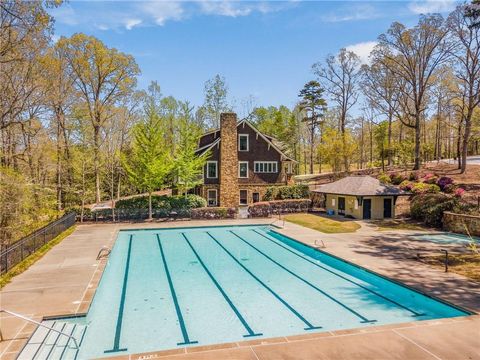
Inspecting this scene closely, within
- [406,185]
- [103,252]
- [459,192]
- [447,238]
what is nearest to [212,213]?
[103,252]

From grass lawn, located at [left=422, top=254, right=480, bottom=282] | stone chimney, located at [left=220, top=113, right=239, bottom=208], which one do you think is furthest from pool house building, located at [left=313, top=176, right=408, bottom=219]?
grass lawn, located at [left=422, top=254, right=480, bottom=282]

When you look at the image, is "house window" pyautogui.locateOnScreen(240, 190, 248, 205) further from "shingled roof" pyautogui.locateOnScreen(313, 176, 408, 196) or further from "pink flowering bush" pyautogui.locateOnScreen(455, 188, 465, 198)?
"pink flowering bush" pyautogui.locateOnScreen(455, 188, 465, 198)

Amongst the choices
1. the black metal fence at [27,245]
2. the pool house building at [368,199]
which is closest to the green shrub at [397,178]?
the pool house building at [368,199]

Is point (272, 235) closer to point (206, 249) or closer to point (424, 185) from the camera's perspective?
point (206, 249)

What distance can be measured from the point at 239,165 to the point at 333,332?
2955cm

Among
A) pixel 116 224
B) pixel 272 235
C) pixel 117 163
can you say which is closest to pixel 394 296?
pixel 272 235

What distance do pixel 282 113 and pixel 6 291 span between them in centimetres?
5843

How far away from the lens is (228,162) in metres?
34.5

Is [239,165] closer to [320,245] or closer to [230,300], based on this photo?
[320,245]

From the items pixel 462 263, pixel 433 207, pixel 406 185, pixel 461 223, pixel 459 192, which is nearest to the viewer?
pixel 462 263

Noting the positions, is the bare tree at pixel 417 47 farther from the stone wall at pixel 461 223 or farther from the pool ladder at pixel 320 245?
the pool ladder at pixel 320 245

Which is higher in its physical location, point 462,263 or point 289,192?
point 289,192

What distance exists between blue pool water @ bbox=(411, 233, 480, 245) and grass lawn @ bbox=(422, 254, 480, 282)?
3.57 meters

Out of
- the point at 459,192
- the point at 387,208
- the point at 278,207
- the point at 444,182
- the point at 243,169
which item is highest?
the point at 243,169
